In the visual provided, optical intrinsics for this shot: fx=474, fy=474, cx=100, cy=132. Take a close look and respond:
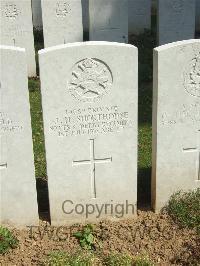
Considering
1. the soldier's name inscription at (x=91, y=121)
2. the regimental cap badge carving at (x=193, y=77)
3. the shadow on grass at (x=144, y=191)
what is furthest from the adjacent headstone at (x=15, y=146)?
the regimental cap badge carving at (x=193, y=77)

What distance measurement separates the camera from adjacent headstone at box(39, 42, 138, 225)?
4449mm

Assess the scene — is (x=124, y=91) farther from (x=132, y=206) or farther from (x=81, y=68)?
(x=132, y=206)

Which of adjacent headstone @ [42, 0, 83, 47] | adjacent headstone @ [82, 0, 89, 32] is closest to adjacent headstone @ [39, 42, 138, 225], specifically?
adjacent headstone @ [42, 0, 83, 47]

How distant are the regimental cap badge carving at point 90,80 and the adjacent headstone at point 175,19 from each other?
22.6 feet

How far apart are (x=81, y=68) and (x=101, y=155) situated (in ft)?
3.10

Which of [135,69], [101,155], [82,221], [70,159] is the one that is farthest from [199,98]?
[82,221]

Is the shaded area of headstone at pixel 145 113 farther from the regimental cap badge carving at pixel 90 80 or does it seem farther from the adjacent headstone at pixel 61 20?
the adjacent headstone at pixel 61 20

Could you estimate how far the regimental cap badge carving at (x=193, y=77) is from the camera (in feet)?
15.4

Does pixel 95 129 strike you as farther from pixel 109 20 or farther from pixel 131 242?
pixel 109 20

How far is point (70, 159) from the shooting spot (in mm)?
4809

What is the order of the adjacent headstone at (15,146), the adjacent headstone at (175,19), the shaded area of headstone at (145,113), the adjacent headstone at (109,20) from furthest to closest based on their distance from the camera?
the adjacent headstone at (175,19), the adjacent headstone at (109,20), the shaded area of headstone at (145,113), the adjacent headstone at (15,146)

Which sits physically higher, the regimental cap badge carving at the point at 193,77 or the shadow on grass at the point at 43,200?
the regimental cap badge carving at the point at 193,77

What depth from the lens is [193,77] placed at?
4.73 meters

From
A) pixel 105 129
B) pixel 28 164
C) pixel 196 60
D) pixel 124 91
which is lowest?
pixel 28 164
